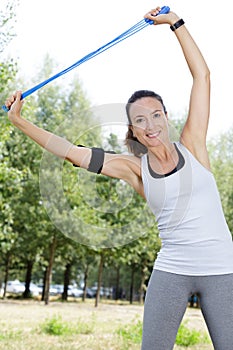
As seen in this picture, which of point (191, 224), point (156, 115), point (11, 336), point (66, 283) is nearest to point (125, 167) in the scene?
point (156, 115)

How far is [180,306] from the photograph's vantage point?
7.11ft

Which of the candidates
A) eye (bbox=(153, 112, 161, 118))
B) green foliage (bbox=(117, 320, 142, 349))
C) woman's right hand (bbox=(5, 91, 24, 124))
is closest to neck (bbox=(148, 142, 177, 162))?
eye (bbox=(153, 112, 161, 118))

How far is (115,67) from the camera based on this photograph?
8.12m

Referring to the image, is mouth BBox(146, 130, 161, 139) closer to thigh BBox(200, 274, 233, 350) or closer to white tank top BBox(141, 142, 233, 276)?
white tank top BBox(141, 142, 233, 276)

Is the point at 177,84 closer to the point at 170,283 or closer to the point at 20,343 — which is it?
the point at 20,343

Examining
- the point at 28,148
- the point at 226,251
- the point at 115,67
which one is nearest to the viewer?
the point at 226,251

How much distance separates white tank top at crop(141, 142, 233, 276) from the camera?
2111 mm

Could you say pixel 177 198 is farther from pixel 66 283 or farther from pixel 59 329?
pixel 66 283

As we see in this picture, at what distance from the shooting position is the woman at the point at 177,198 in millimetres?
2109

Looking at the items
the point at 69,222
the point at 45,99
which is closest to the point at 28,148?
the point at 45,99

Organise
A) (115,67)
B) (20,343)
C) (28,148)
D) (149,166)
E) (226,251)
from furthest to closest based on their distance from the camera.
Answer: (28,148) < (115,67) < (20,343) < (149,166) < (226,251)

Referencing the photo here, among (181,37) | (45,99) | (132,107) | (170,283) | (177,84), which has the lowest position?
(170,283)

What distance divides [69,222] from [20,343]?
297 centimetres

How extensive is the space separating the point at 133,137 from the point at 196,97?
0.31 meters
